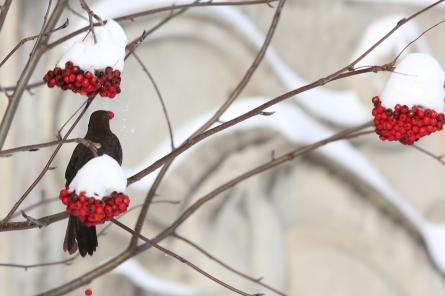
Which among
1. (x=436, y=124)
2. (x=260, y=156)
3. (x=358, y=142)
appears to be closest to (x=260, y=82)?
(x=260, y=156)

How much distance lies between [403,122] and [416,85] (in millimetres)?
29

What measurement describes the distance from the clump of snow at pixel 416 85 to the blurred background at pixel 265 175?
46cm

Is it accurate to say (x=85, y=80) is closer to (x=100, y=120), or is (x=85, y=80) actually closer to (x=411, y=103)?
(x=100, y=120)

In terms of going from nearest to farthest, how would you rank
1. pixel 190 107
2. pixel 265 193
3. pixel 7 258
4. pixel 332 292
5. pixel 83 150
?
pixel 83 150, pixel 7 258, pixel 190 107, pixel 265 193, pixel 332 292

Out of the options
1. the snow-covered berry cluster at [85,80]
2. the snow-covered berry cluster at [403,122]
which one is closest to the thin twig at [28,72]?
the snow-covered berry cluster at [85,80]

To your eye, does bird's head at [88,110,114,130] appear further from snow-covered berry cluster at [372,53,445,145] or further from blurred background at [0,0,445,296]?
blurred background at [0,0,445,296]

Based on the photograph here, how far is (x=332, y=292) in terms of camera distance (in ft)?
4.60

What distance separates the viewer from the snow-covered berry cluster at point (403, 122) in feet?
1.41

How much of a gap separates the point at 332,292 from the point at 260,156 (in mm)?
317

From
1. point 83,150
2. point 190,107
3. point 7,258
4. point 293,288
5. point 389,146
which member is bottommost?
point 83,150

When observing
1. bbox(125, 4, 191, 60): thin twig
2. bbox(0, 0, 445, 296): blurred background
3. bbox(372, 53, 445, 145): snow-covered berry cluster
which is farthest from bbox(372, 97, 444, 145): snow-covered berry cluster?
bbox(0, 0, 445, 296): blurred background

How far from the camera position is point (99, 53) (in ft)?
1.26

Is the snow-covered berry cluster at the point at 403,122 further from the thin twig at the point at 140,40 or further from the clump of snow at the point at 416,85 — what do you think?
the thin twig at the point at 140,40

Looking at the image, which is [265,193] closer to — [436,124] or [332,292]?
[332,292]
